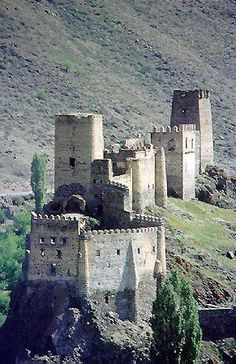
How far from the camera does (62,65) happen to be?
166750 millimetres

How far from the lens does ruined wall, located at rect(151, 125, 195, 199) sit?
95938 millimetres

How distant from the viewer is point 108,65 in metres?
173

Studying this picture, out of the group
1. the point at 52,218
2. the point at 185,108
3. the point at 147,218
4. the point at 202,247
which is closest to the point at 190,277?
the point at 202,247

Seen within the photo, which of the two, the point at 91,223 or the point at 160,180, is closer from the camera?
the point at 91,223

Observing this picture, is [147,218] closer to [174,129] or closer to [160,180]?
[160,180]

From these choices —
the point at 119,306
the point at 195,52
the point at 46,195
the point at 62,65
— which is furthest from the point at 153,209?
the point at 195,52

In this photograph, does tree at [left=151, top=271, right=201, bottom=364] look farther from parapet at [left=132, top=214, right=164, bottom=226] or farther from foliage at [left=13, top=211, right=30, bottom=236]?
foliage at [left=13, top=211, right=30, bottom=236]

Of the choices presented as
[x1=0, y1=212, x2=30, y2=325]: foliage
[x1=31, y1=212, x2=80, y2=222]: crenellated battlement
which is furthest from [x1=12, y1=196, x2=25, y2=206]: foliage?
[x1=31, y1=212, x2=80, y2=222]: crenellated battlement

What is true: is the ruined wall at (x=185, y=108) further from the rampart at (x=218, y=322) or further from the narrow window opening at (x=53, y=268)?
the narrow window opening at (x=53, y=268)

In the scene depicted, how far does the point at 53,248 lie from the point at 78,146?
7.83 metres

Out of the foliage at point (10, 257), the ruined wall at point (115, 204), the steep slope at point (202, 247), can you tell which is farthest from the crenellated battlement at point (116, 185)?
the foliage at point (10, 257)

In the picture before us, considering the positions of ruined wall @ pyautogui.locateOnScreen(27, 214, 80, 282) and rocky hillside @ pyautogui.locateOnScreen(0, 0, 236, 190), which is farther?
rocky hillside @ pyautogui.locateOnScreen(0, 0, 236, 190)

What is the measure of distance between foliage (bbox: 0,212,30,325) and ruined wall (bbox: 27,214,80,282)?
20231 mm

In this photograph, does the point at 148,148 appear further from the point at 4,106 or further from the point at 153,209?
the point at 4,106
